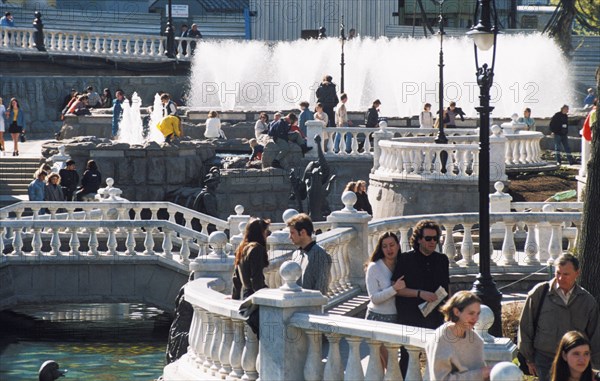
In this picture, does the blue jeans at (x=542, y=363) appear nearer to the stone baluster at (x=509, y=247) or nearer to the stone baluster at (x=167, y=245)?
the stone baluster at (x=509, y=247)

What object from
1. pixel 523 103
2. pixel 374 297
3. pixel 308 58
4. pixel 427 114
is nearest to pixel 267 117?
pixel 427 114

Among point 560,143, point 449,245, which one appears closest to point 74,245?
point 449,245

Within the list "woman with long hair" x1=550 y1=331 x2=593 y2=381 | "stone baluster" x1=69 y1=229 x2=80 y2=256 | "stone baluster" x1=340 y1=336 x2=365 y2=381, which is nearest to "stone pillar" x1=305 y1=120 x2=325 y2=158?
"stone baluster" x1=69 y1=229 x2=80 y2=256

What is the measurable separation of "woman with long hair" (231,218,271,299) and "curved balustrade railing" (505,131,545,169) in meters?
19.2

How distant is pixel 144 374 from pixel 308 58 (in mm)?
32213

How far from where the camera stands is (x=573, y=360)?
8797 millimetres

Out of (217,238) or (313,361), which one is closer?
(313,361)

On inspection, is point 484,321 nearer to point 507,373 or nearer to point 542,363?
point 507,373

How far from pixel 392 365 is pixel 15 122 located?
29.8 meters

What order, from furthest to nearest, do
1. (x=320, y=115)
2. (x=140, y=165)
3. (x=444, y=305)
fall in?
(x=320, y=115) → (x=140, y=165) → (x=444, y=305)

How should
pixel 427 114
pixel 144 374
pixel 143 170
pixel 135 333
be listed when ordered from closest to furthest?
pixel 144 374, pixel 135 333, pixel 143 170, pixel 427 114

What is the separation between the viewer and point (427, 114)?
34844 millimetres

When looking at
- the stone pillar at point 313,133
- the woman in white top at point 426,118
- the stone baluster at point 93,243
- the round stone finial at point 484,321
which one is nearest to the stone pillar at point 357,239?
the stone baluster at point 93,243

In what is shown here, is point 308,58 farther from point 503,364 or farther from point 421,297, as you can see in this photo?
point 503,364
